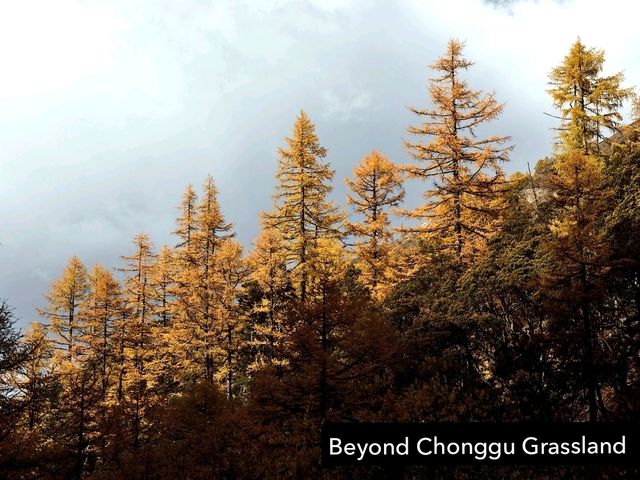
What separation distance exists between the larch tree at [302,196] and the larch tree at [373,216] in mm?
3282

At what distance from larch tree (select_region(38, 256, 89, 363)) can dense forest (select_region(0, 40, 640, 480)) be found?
396 inches

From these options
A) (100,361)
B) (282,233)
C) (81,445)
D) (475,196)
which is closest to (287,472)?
(81,445)

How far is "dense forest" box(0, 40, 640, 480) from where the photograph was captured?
11.9 m

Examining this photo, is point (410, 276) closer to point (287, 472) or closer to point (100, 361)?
point (287, 472)

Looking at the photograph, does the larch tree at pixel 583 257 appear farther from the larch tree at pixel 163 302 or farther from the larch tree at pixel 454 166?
the larch tree at pixel 163 302

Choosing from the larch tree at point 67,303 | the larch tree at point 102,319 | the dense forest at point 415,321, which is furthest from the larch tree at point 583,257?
the larch tree at point 67,303

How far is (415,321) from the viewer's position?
16578 mm

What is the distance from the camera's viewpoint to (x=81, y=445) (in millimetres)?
16719

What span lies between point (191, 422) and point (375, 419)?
6.90 metres

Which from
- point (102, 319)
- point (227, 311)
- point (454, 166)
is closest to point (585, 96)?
point (454, 166)

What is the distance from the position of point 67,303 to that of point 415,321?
107ft

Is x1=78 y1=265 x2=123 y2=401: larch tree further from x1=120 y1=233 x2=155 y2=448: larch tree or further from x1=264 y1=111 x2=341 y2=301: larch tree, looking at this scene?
x1=264 y1=111 x2=341 y2=301: larch tree

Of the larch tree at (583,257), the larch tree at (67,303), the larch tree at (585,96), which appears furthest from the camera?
the larch tree at (67,303)

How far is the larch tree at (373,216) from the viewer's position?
27.4 m
